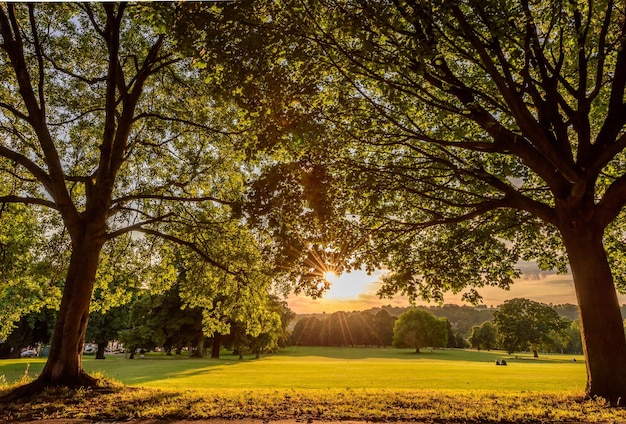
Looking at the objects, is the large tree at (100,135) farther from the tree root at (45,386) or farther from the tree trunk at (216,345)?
the tree trunk at (216,345)

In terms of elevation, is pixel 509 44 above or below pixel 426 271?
above

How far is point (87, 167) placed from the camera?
18.2 m

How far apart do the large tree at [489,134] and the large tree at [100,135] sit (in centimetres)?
691

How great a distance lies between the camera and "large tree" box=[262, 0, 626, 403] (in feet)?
29.3

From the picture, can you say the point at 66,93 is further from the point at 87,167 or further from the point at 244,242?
the point at 244,242

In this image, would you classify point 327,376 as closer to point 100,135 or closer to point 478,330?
point 100,135

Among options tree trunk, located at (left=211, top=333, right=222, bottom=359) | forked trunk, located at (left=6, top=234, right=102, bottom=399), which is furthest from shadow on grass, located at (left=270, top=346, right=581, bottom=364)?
forked trunk, located at (left=6, top=234, right=102, bottom=399)

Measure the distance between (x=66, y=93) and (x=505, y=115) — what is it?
17440mm

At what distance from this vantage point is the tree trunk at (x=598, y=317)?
1008 cm

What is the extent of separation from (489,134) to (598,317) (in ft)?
19.5

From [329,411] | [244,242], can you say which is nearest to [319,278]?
[329,411]

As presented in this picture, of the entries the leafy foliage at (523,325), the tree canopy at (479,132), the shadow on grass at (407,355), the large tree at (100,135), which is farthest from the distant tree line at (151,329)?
the leafy foliage at (523,325)

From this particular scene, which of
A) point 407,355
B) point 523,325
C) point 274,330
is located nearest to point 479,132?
point 274,330

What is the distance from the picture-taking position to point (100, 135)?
18078 mm
